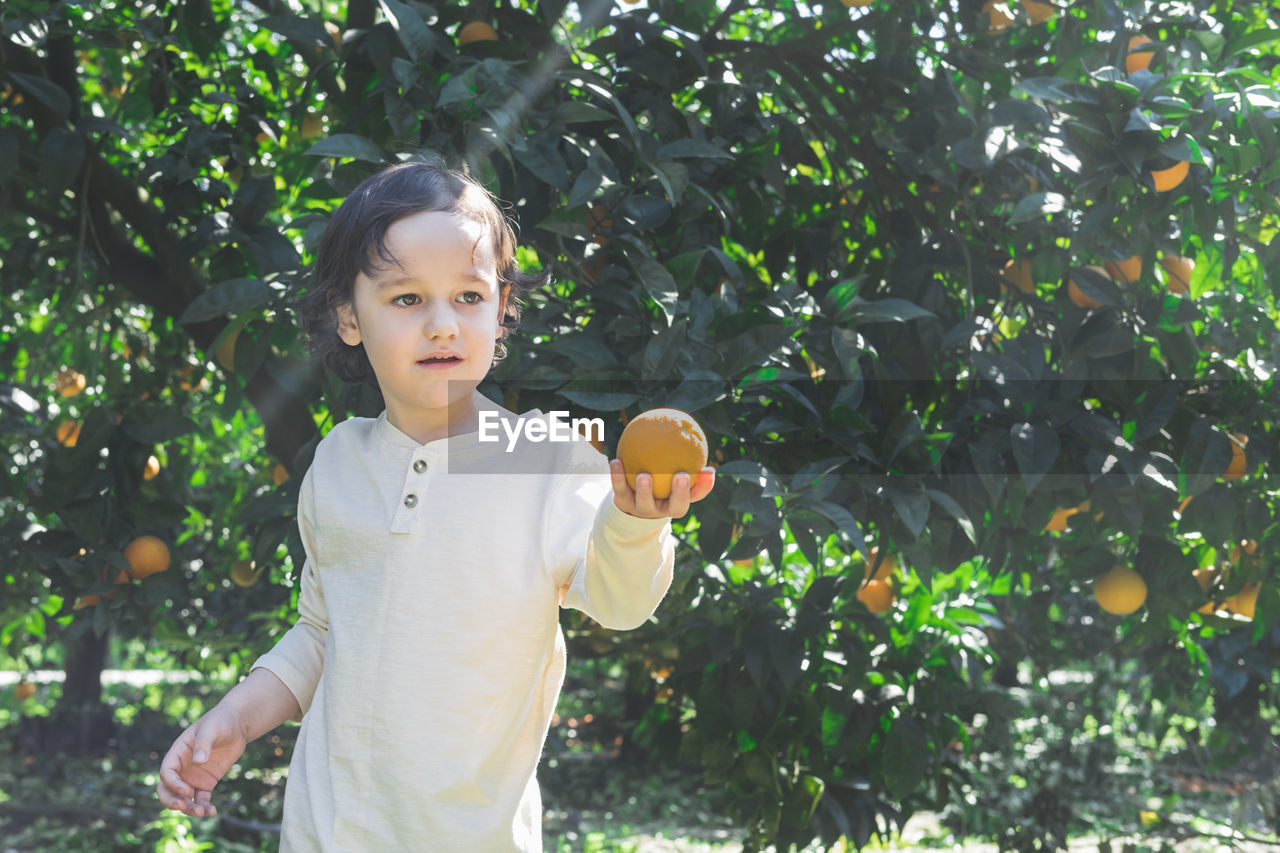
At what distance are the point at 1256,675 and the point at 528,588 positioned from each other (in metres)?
2.04

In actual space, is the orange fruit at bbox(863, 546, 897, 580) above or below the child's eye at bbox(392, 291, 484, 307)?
below

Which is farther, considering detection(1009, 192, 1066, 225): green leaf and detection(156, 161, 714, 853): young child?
detection(1009, 192, 1066, 225): green leaf

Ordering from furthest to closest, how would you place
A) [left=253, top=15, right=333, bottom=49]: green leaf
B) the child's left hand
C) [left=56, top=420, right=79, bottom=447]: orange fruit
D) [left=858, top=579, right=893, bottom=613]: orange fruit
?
1. [left=56, top=420, right=79, bottom=447]: orange fruit
2. [left=858, top=579, right=893, bottom=613]: orange fruit
3. [left=253, top=15, right=333, bottom=49]: green leaf
4. the child's left hand

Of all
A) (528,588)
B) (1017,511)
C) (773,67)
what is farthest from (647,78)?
(528,588)

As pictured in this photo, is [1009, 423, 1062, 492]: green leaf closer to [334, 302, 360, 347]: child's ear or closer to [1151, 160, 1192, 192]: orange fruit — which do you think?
[1151, 160, 1192, 192]: orange fruit

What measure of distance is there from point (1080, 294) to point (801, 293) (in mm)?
446

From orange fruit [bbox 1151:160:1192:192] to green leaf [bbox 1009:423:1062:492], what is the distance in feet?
1.09

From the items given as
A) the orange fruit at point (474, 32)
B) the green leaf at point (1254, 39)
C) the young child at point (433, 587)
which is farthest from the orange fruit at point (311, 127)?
the green leaf at point (1254, 39)

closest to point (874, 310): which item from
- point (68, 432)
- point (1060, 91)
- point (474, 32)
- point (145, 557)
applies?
point (1060, 91)

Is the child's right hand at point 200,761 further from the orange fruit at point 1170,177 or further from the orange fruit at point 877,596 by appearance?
the orange fruit at point 877,596

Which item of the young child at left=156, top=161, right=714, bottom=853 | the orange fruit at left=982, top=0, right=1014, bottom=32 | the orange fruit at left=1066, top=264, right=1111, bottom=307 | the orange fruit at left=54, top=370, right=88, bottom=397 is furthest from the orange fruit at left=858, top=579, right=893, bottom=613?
the orange fruit at left=54, top=370, right=88, bottom=397

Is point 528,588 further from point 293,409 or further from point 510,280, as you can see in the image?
point 293,409

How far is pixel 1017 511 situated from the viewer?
1409mm

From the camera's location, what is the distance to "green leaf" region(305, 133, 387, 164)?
124 centimetres
